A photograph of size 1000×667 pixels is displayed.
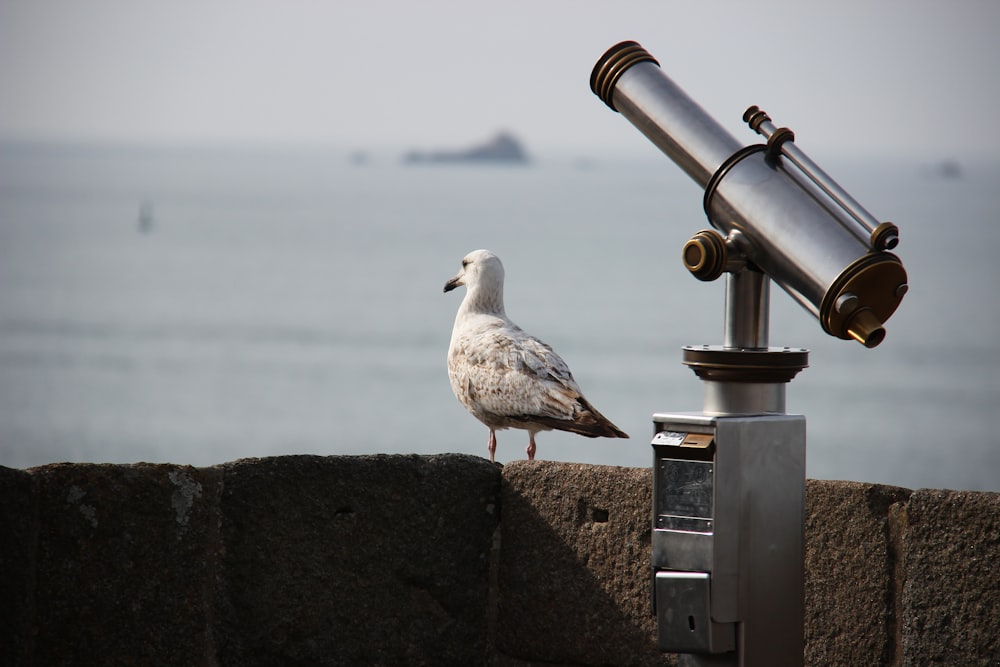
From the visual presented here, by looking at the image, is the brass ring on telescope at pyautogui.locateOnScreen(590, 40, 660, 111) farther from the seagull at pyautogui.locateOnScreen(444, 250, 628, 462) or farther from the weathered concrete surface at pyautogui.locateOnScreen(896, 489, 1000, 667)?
the seagull at pyautogui.locateOnScreen(444, 250, 628, 462)

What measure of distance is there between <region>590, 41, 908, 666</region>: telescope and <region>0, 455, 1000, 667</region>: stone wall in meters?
0.49

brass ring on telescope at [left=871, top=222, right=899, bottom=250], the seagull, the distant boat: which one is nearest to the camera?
brass ring on telescope at [left=871, top=222, right=899, bottom=250]

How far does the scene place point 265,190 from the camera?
600 ft

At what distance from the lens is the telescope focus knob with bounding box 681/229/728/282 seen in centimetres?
294

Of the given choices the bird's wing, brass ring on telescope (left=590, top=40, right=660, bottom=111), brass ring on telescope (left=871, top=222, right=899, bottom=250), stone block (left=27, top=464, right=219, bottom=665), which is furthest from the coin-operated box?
the bird's wing

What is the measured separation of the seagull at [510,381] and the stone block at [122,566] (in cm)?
165

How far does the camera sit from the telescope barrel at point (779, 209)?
2832 mm

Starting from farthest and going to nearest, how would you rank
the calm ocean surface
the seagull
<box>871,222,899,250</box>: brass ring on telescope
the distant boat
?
the distant boat
the calm ocean surface
the seagull
<box>871,222,899,250</box>: brass ring on telescope

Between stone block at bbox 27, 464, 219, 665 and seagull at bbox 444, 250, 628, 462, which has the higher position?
seagull at bbox 444, 250, 628, 462

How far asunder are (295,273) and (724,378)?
97.7 m

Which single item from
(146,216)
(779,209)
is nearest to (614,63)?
(779,209)

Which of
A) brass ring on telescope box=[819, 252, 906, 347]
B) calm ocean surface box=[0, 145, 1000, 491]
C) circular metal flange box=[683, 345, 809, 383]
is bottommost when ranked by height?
circular metal flange box=[683, 345, 809, 383]

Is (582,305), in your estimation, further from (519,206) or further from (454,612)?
(454,612)

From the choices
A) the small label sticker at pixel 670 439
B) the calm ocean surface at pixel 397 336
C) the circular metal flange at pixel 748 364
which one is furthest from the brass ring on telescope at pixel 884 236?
the calm ocean surface at pixel 397 336
